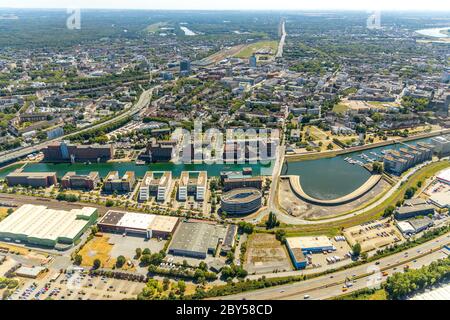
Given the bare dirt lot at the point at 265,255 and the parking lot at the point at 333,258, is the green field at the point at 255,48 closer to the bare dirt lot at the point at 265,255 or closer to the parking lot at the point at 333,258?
the bare dirt lot at the point at 265,255

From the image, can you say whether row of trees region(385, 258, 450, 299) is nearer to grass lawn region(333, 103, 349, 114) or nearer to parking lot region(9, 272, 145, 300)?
parking lot region(9, 272, 145, 300)

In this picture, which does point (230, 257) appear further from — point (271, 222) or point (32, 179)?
point (32, 179)

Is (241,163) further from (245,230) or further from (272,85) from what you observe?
(272,85)

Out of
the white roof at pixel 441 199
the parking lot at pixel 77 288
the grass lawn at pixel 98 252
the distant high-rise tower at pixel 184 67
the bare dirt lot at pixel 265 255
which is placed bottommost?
the parking lot at pixel 77 288

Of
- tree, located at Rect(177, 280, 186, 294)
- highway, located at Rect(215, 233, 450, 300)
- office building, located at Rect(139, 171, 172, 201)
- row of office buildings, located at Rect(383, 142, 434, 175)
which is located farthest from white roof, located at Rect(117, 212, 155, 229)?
row of office buildings, located at Rect(383, 142, 434, 175)

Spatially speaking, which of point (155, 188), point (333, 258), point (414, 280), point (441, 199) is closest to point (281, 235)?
point (333, 258)

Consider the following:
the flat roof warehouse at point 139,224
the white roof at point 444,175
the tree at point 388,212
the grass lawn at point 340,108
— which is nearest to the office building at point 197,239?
the flat roof warehouse at point 139,224
